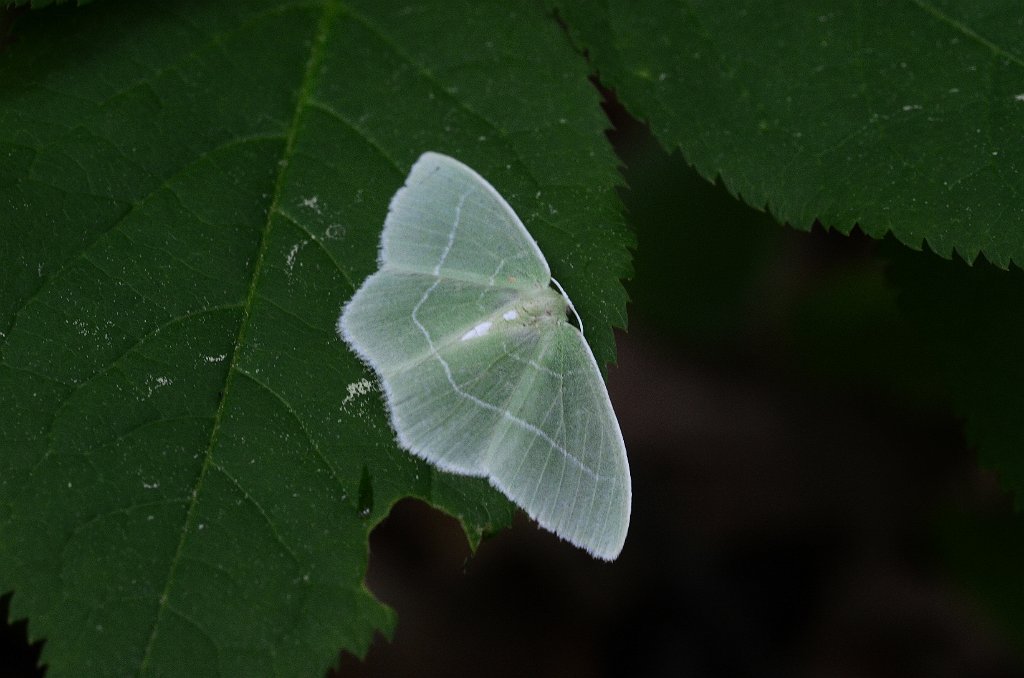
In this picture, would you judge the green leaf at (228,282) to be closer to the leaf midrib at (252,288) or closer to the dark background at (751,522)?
the leaf midrib at (252,288)

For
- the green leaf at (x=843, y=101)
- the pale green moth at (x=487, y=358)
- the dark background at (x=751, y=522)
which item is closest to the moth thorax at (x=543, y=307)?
the pale green moth at (x=487, y=358)

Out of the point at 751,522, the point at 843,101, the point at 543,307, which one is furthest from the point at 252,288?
the point at 751,522

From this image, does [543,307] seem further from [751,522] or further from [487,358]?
[751,522]

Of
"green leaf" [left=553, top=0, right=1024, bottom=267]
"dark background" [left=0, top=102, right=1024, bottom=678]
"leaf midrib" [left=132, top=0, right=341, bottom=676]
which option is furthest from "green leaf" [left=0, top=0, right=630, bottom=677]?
"dark background" [left=0, top=102, right=1024, bottom=678]

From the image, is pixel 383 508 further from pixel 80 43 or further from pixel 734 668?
pixel 734 668

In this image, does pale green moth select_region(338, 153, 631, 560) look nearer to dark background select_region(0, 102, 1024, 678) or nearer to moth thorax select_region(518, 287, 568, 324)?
moth thorax select_region(518, 287, 568, 324)
